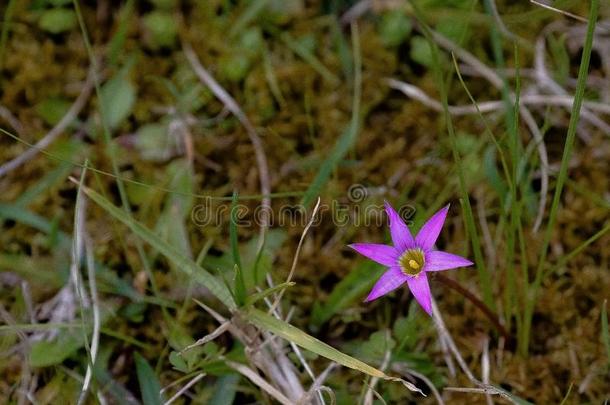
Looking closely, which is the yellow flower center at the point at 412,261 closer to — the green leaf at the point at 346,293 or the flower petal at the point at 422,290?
the flower petal at the point at 422,290

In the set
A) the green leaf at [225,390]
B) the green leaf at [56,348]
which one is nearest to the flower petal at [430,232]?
the green leaf at [225,390]

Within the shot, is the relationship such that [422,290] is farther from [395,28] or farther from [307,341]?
[395,28]

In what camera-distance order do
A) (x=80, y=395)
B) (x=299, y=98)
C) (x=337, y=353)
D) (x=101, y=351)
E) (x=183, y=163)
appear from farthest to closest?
(x=299, y=98), (x=183, y=163), (x=101, y=351), (x=80, y=395), (x=337, y=353)

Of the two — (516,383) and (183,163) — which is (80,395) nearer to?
(183,163)

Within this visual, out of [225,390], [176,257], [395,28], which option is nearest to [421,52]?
[395,28]

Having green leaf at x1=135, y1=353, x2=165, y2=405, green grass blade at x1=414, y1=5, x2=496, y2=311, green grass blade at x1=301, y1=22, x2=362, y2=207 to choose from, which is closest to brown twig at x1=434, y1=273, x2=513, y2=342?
green grass blade at x1=414, y1=5, x2=496, y2=311

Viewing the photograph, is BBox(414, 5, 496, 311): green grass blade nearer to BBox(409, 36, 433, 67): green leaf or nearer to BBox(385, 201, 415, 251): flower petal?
BBox(385, 201, 415, 251): flower petal

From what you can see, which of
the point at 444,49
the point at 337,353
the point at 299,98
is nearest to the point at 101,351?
the point at 337,353
